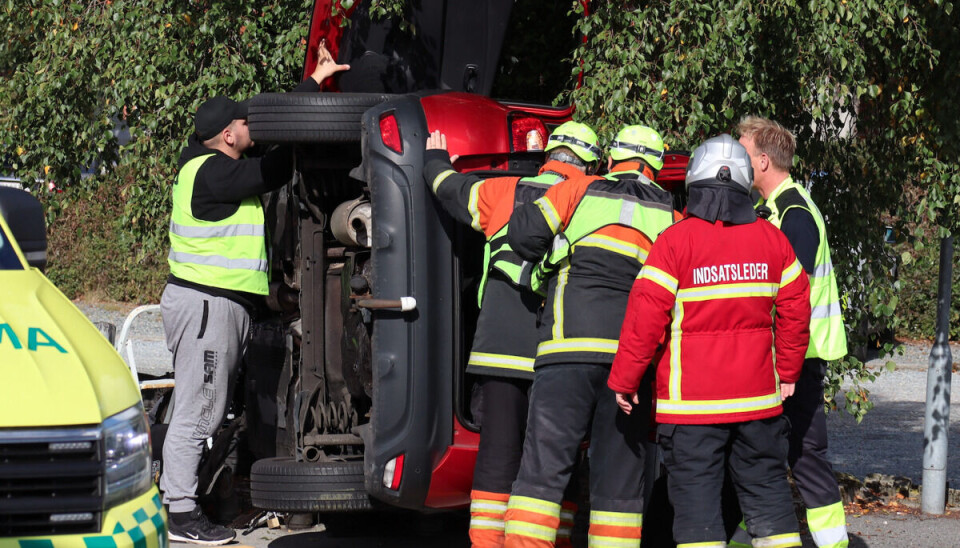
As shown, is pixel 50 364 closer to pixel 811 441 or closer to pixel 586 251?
pixel 586 251

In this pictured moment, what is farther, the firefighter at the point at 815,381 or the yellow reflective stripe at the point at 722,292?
the firefighter at the point at 815,381

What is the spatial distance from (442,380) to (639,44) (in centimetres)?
193

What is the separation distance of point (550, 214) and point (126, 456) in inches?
77.3

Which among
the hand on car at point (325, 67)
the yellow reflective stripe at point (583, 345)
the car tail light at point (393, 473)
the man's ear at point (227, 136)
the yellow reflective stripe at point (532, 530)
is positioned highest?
the hand on car at point (325, 67)

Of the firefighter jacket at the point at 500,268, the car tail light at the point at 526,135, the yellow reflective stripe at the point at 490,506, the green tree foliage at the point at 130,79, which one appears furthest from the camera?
the green tree foliage at the point at 130,79

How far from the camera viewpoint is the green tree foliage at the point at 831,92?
576 cm

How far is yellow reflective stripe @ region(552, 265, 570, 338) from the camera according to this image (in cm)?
493

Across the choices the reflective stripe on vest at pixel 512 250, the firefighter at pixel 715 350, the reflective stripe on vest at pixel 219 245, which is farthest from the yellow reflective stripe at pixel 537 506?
the reflective stripe on vest at pixel 219 245

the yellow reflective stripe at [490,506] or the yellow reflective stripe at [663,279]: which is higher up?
the yellow reflective stripe at [663,279]

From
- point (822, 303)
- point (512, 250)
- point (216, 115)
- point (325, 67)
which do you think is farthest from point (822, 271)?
point (216, 115)

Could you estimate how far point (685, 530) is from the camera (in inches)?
182

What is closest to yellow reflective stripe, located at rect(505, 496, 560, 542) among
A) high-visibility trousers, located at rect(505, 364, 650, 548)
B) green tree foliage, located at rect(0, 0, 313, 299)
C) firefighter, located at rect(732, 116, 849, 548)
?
high-visibility trousers, located at rect(505, 364, 650, 548)

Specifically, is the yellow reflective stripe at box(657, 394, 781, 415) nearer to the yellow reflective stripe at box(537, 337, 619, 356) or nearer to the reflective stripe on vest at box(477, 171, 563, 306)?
the yellow reflective stripe at box(537, 337, 619, 356)

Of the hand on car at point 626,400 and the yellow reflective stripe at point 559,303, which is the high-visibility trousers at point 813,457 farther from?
the yellow reflective stripe at point 559,303
